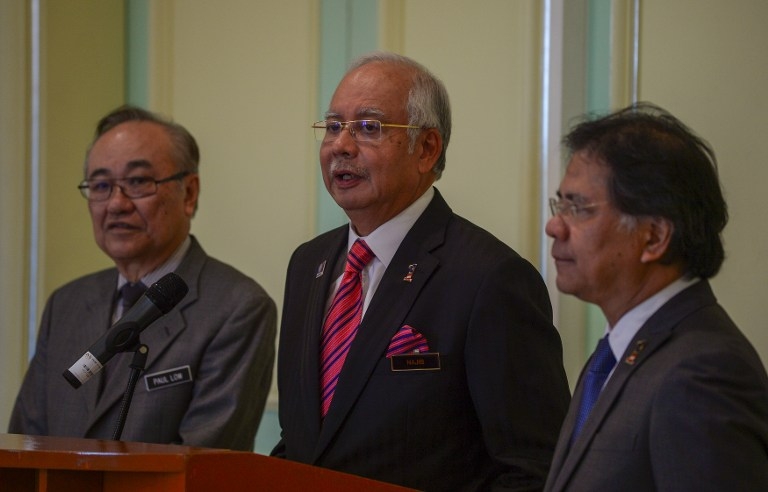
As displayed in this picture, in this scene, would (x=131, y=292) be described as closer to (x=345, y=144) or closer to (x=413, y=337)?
(x=345, y=144)

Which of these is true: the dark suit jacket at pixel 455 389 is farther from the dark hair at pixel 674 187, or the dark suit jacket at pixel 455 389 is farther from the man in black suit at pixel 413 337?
the dark hair at pixel 674 187

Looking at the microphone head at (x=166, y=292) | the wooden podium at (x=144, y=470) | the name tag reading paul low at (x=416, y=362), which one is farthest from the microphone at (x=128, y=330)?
the name tag reading paul low at (x=416, y=362)

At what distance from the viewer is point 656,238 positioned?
1894mm

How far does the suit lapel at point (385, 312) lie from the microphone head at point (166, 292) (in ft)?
1.38

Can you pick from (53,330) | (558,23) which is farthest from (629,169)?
(53,330)

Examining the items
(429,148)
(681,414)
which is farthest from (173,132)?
(681,414)

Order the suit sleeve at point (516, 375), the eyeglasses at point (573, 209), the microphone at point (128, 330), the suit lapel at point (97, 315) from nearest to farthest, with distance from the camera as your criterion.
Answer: the eyeglasses at point (573, 209) < the microphone at point (128, 330) < the suit sleeve at point (516, 375) < the suit lapel at point (97, 315)

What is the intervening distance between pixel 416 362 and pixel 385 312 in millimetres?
145

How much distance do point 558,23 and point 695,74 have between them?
0.48 metres

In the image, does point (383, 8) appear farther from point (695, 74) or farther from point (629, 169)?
point (629, 169)

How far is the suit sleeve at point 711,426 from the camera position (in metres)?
1.66

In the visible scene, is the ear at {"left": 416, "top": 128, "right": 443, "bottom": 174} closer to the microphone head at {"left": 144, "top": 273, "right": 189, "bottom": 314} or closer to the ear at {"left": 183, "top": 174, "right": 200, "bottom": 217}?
the microphone head at {"left": 144, "top": 273, "right": 189, "bottom": 314}

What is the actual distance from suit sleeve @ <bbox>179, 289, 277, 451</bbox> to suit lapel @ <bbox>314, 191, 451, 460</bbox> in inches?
19.9

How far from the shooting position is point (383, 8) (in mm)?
3898
